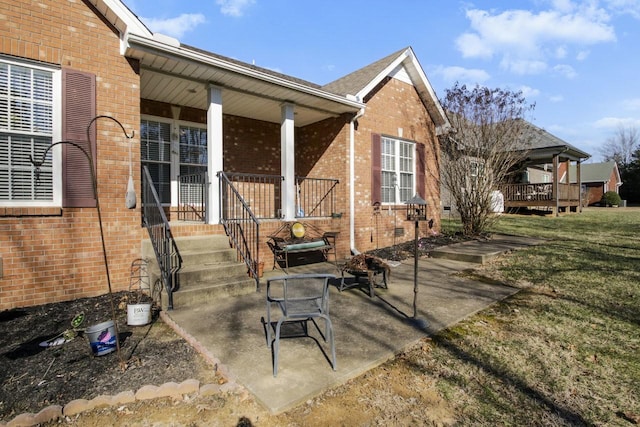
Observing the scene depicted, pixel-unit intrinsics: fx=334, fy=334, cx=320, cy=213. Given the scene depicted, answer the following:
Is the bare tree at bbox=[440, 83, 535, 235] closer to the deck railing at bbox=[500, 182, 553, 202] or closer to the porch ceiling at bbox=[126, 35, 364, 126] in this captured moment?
the porch ceiling at bbox=[126, 35, 364, 126]

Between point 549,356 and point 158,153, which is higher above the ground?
point 158,153

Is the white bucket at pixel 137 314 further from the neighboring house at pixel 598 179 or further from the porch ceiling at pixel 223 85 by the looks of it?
the neighboring house at pixel 598 179

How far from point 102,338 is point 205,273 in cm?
182

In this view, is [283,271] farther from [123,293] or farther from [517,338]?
[517,338]

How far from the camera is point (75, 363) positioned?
314 cm

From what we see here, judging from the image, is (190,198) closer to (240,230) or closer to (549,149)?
(240,230)

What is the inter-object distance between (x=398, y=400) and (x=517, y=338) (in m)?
1.95

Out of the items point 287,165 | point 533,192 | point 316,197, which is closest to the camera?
point 287,165

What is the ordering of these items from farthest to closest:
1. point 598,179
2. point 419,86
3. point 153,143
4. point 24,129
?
1. point 598,179
2. point 419,86
3. point 153,143
4. point 24,129

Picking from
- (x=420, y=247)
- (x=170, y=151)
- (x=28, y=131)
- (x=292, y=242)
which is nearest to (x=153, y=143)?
(x=170, y=151)

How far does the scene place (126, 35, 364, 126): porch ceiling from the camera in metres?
5.46

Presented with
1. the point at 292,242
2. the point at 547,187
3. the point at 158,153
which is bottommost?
the point at 292,242

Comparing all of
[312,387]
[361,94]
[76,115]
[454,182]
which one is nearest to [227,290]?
[312,387]

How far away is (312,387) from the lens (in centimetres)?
263
